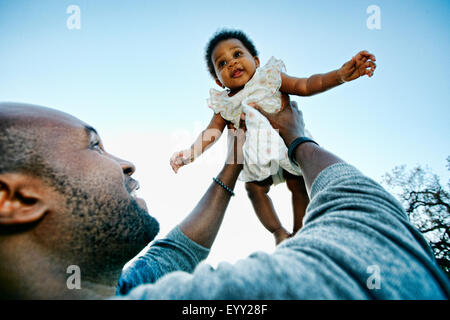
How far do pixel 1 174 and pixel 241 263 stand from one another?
1.09 metres

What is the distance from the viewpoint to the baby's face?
281 cm

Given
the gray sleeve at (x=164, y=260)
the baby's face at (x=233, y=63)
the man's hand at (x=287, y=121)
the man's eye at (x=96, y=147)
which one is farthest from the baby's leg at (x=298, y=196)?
the man's eye at (x=96, y=147)

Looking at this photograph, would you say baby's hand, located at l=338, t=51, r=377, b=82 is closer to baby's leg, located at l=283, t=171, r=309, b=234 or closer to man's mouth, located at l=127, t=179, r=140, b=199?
baby's leg, located at l=283, t=171, r=309, b=234

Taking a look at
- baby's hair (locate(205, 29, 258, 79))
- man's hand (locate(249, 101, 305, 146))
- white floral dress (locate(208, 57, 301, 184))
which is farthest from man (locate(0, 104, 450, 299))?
baby's hair (locate(205, 29, 258, 79))

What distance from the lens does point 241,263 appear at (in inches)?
29.6

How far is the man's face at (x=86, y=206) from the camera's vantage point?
106 cm

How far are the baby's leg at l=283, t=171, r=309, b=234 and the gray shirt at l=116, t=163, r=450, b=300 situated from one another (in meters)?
1.41

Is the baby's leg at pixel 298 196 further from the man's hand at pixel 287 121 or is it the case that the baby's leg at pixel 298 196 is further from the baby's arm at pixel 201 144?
the baby's arm at pixel 201 144

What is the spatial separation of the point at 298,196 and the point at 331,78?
3.73 ft

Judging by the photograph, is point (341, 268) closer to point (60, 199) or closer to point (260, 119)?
point (60, 199)

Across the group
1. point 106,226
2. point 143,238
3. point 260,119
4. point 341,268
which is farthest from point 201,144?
point 341,268

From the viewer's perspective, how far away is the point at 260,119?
2234mm

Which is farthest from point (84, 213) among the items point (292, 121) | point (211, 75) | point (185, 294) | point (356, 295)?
point (211, 75)
